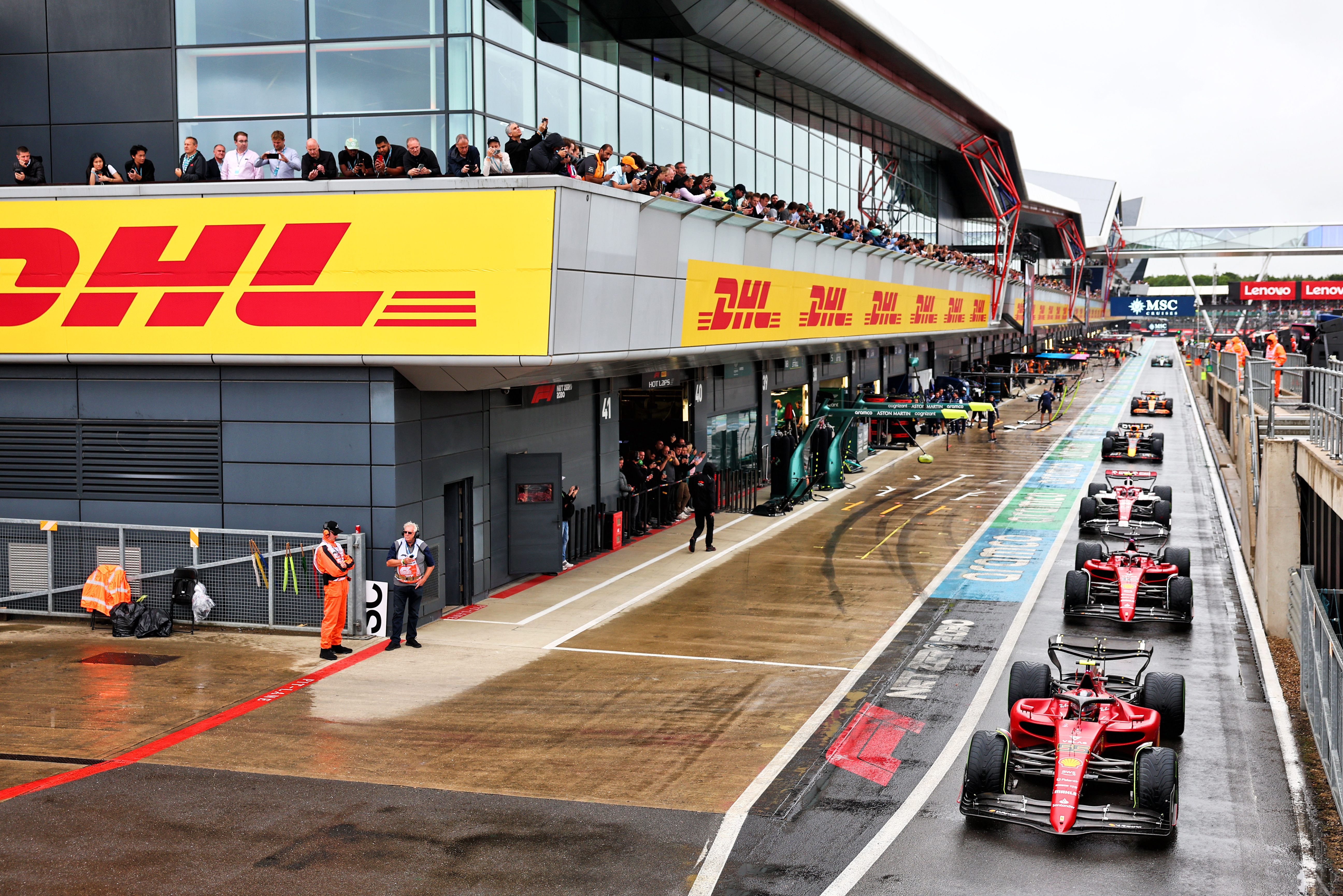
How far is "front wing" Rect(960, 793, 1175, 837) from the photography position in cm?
912

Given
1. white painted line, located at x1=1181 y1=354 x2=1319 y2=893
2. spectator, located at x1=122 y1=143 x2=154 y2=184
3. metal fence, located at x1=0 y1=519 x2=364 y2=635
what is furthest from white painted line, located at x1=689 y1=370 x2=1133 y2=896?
spectator, located at x1=122 y1=143 x2=154 y2=184

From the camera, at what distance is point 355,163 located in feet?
52.4

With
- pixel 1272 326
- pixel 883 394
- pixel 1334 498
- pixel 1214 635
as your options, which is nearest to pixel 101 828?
pixel 1334 498

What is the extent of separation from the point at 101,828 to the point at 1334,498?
42.6 feet

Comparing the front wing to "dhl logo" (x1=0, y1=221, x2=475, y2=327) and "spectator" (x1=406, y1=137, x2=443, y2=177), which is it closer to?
"dhl logo" (x1=0, y1=221, x2=475, y2=327)

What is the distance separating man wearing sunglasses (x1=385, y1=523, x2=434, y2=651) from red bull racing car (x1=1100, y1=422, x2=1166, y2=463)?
29.4m

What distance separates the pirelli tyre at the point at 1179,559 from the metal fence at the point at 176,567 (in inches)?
478

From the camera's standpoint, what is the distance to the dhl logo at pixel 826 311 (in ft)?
92.0

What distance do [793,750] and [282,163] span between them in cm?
1056

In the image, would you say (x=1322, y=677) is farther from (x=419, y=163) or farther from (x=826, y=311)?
(x=826, y=311)

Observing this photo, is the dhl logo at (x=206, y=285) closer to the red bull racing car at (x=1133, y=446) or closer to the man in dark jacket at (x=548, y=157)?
the man in dark jacket at (x=548, y=157)

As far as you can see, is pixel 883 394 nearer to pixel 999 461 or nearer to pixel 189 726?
pixel 999 461

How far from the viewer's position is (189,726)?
39.3 ft

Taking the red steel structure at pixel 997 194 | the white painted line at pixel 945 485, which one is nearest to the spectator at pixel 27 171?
the white painted line at pixel 945 485
